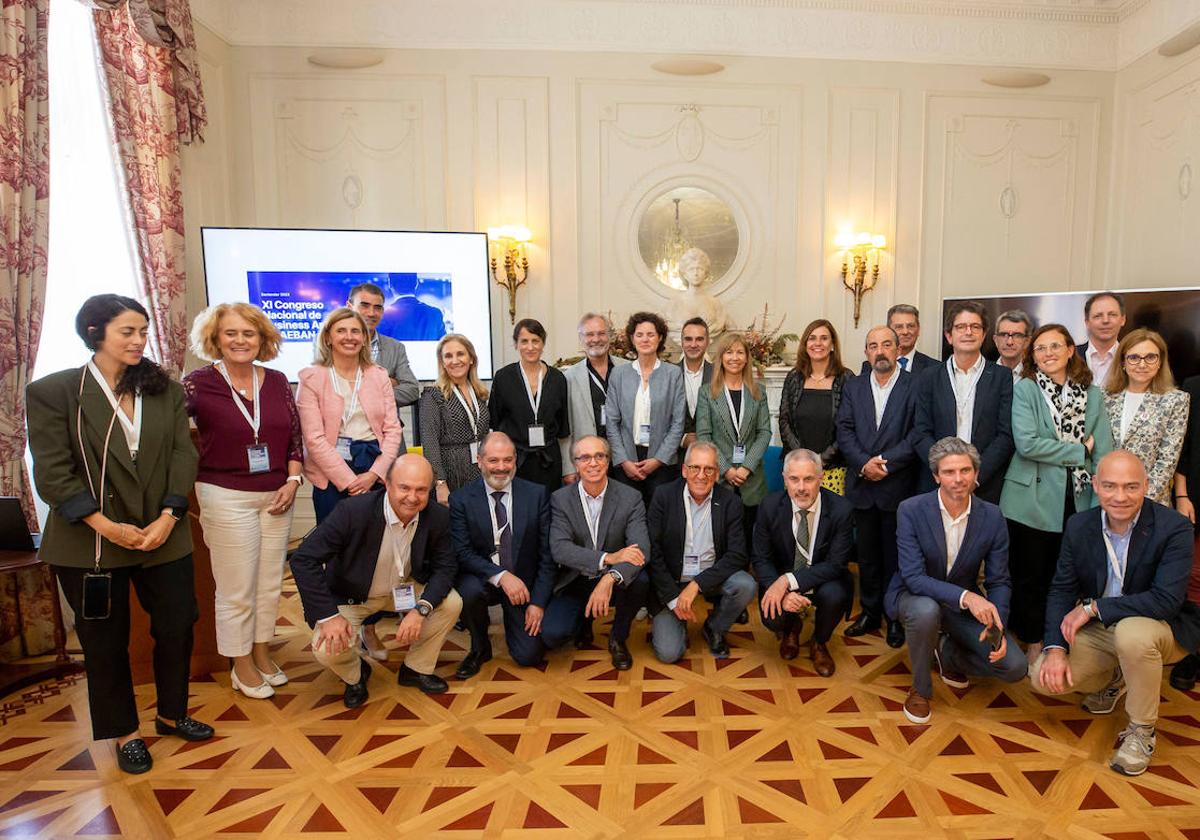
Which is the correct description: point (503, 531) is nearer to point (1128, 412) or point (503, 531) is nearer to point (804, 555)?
point (804, 555)

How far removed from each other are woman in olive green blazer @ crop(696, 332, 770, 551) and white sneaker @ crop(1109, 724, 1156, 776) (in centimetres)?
175

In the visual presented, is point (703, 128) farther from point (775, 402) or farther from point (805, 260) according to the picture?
point (775, 402)

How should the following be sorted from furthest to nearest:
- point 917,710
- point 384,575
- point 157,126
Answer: point 157,126
point 384,575
point 917,710

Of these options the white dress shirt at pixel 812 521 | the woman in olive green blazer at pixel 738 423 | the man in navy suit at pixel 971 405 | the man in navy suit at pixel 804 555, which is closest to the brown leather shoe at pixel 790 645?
the man in navy suit at pixel 804 555

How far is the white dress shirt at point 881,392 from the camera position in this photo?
3.50m

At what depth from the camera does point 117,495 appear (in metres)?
2.37

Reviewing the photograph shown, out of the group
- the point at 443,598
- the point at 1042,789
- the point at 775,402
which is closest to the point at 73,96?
the point at 443,598

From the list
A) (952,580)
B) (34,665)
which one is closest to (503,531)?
(952,580)

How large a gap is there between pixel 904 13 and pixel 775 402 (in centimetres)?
360

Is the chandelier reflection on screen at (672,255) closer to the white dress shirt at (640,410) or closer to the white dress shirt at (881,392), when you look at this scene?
the white dress shirt at (640,410)

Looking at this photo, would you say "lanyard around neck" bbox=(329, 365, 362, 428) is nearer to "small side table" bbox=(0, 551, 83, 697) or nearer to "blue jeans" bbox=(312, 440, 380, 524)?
"blue jeans" bbox=(312, 440, 380, 524)

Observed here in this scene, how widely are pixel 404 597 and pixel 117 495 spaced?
1.11m

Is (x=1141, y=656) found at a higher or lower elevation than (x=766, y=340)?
lower

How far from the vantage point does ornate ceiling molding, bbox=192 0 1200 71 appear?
5660mm
